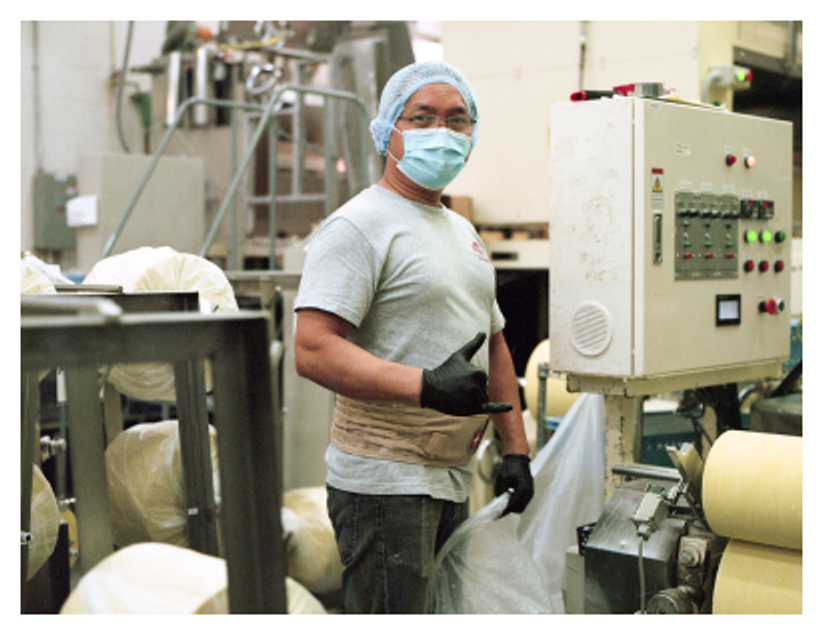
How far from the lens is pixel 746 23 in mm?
3385

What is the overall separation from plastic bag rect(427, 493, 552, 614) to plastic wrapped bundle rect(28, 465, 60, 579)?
71cm

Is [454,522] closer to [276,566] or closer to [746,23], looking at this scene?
[276,566]

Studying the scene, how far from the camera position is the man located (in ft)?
4.49

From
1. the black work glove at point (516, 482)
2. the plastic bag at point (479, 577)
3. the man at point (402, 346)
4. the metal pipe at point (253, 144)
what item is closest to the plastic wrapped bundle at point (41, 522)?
the man at point (402, 346)

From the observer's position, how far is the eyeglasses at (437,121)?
5.08ft

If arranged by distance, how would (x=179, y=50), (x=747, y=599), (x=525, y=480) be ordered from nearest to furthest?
1. (x=747, y=599)
2. (x=525, y=480)
3. (x=179, y=50)

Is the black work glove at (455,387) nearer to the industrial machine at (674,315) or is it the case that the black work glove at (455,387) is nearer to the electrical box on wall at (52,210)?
the industrial machine at (674,315)

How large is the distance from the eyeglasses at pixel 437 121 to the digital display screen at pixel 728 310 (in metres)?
1.01

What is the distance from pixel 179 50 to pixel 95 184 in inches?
55.7

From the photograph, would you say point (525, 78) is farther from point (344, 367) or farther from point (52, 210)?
point (52, 210)

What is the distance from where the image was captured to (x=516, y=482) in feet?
5.53

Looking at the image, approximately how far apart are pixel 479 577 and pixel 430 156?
81cm
